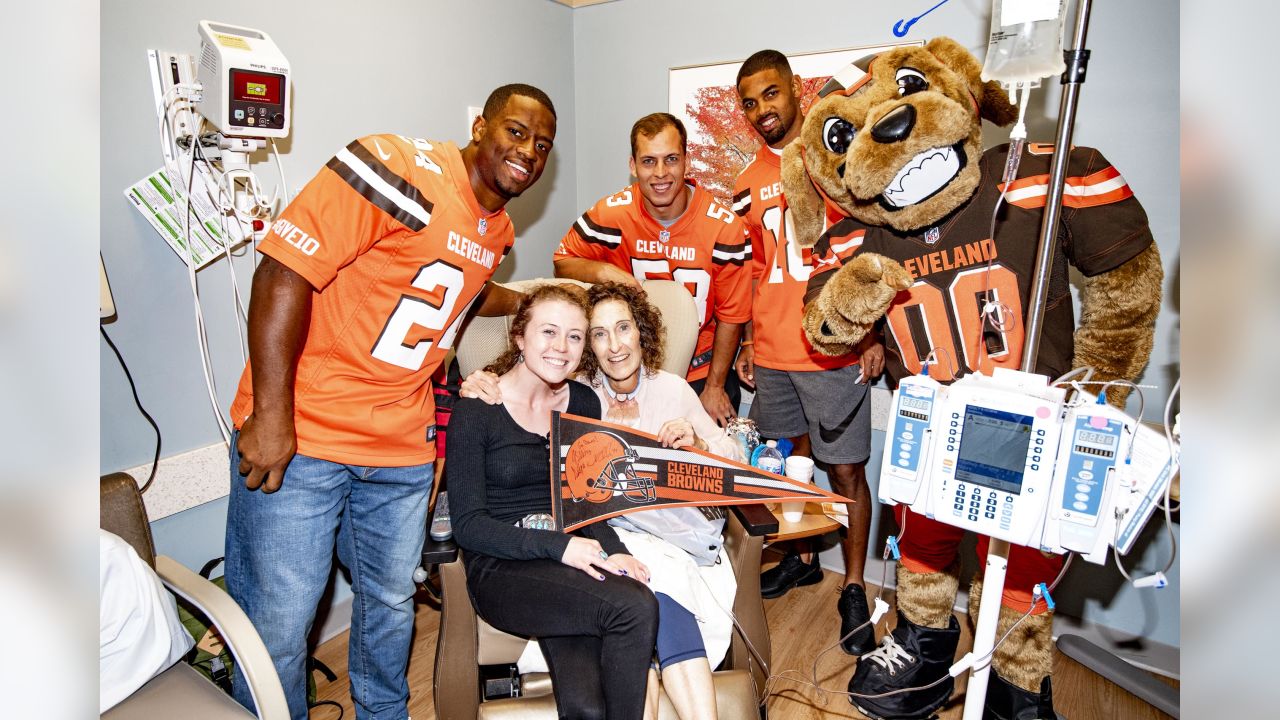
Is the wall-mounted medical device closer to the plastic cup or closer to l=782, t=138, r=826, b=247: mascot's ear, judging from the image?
l=782, t=138, r=826, b=247: mascot's ear

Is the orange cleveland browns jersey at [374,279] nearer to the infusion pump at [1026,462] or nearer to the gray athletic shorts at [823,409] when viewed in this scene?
the infusion pump at [1026,462]

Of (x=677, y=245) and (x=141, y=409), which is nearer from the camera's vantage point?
(x=141, y=409)

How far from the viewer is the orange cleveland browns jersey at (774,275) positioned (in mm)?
2523

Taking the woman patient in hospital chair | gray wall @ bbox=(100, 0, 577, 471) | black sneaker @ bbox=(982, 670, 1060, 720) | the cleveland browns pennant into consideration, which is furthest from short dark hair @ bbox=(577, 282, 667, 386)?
black sneaker @ bbox=(982, 670, 1060, 720)

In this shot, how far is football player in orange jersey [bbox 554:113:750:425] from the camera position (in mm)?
2572

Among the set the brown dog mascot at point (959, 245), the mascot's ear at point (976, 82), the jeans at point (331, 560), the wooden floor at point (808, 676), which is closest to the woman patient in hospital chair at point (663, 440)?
the jeans at point (331, 560)

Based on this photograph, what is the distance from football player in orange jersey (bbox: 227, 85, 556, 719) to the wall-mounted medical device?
1.67ft

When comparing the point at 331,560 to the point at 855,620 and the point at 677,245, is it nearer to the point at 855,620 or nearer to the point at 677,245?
the point at 677,245

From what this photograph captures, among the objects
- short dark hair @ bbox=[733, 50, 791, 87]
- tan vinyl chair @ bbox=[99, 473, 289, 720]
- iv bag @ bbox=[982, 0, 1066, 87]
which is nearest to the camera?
iv bag @ bbox=[982, 0, 1066, 87]

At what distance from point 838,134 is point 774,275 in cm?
87

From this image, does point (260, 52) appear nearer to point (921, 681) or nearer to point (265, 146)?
point (265, 146)

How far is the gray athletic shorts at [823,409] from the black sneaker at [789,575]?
24.2 inches

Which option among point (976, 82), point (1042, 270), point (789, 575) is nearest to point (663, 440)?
point (1042, 270)

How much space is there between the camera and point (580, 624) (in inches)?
63.9
